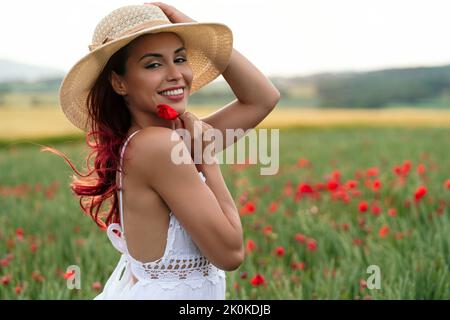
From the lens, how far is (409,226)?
4.16 m

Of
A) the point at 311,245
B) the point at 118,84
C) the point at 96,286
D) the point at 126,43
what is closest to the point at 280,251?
the point at 311,245

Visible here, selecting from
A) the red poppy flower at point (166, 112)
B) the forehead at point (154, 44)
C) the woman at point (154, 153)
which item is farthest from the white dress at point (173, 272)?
the forehead at point (154, 44)

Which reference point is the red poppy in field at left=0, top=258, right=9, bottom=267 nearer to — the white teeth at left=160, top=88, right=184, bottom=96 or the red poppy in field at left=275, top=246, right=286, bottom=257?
the red poppy in field at left=275, top=246, right=286, bottom=257

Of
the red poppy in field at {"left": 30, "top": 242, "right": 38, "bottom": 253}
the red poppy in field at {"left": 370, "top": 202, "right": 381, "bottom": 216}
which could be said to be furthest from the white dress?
the red poppy in field at {"left": 370, "top": 202, "right": 381, "bottom": 216}

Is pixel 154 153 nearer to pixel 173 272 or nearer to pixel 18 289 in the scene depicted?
pixel 173 272

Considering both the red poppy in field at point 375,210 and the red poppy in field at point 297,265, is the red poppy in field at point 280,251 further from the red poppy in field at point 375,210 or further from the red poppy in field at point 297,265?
the red poppy in field at point 375,210

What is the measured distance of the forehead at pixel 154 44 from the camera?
1.99 meters

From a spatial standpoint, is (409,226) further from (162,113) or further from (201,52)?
(162,113)

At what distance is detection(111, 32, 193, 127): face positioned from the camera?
1976 mm

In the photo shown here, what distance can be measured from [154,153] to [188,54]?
21.7 inches

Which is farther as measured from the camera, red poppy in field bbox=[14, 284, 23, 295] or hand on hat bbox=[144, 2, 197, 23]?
red poppy in field bbox=[14, 284, 23, 295]

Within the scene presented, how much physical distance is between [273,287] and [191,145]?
1.20 meters

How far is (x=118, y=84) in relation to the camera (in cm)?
208

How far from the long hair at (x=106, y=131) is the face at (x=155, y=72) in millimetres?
53
